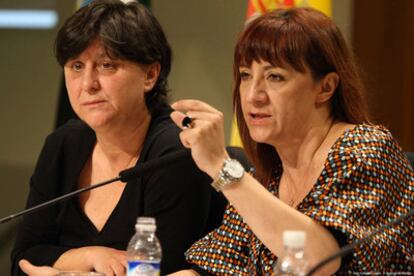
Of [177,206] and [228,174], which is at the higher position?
[228,174]

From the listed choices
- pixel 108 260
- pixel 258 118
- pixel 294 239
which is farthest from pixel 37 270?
pixel 294 239

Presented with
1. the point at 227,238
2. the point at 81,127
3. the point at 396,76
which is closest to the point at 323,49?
the point at 227,238

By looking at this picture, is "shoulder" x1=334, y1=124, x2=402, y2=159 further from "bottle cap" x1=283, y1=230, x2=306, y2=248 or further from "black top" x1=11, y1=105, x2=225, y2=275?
"black top" x1=11, y1=105, x2=225, y2=275

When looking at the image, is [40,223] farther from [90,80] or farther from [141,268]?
[141,268]

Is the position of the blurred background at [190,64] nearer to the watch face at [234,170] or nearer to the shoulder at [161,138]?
the shoulder at [161,138]

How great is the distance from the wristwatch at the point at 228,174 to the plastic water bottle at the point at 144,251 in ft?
0.57

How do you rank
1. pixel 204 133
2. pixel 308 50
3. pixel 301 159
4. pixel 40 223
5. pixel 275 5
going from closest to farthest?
1. pixel 204 133
2. pixel 308 50
3. pixel 301 159
4. pixel 40 223
5. pixel 275 5

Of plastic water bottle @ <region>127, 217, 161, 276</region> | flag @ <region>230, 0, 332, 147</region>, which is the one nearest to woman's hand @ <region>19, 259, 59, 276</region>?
plastic water bottle @ <region>127, 217, 161, 276</region>

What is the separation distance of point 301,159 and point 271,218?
0.35 meters

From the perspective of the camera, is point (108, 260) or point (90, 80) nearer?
point (108, 260)

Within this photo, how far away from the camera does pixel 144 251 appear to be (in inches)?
69.2

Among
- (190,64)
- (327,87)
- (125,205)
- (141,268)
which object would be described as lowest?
(190,64)

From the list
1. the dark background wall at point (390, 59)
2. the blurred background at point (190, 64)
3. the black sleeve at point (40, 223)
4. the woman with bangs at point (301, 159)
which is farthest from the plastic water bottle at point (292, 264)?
the dark background wall at point (390, 59)

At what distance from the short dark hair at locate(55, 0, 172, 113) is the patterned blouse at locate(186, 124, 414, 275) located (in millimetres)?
A: 729
